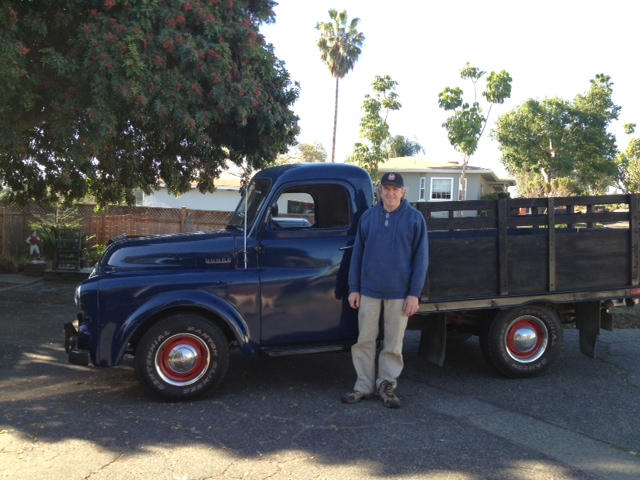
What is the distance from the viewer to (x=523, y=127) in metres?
52.2

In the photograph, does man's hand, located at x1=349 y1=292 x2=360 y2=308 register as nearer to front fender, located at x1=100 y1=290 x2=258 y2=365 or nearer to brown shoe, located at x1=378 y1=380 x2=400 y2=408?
brown shoe, located at x1=378 y1=380 x2=400 y2=408

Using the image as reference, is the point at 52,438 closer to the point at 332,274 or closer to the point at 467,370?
the point at 332,274

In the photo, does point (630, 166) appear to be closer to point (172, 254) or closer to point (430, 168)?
point (430, 168)

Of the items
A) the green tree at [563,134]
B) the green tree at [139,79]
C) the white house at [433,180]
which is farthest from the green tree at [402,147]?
the green tree at [139,79]

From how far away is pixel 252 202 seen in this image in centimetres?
666

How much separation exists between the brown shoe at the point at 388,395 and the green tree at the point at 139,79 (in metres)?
5.04

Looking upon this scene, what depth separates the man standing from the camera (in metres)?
5.89

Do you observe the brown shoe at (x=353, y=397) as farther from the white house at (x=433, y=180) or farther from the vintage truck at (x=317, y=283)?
the white house at (x=433, y=180)

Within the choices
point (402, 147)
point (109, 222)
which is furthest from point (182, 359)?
point (402, 147)

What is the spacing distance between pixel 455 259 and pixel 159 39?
17.1 ft

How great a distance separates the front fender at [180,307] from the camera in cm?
582

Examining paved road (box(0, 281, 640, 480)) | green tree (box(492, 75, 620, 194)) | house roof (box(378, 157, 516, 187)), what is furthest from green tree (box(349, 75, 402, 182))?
paved road (box(0, 281, 640, 480))

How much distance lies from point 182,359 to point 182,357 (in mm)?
18

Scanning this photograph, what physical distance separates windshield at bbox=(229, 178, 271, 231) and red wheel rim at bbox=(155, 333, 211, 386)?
3.93 feet
